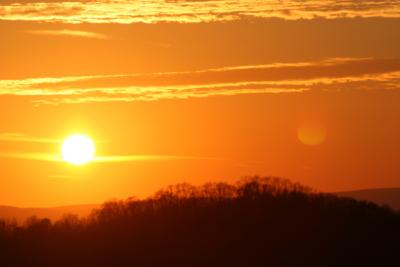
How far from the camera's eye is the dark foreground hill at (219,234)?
78750 mm

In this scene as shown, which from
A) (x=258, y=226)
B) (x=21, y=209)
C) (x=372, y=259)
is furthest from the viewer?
(x=21, y=209)

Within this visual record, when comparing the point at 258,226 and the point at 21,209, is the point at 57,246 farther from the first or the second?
the point at 21,209

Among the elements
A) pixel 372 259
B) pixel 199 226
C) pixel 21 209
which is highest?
pixel 21 209

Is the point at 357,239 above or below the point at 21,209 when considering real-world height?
below

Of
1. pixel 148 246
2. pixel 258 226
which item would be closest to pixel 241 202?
pixel 258 226

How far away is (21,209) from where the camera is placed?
579 ft

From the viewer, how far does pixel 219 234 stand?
272 feet

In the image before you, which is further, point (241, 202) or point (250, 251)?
point (241, 202)

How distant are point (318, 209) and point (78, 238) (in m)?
20.0

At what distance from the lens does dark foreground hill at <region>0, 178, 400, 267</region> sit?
7875cm

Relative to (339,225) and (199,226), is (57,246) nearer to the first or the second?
(199,226)

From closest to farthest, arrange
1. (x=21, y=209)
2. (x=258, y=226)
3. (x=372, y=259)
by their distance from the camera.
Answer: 1. (x=372, y=259)
2. (x=258, y=226)
3. (x=21, y=209)

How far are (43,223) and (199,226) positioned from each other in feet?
44.7

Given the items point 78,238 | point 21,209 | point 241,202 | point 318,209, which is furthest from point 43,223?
point 21,209
